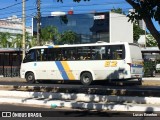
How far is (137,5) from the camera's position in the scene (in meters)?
9.22

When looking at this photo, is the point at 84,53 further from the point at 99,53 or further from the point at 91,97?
the point at 91,97

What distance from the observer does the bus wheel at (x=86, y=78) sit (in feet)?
91.0

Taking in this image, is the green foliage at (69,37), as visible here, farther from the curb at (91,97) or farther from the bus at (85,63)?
the curb at (91,97)

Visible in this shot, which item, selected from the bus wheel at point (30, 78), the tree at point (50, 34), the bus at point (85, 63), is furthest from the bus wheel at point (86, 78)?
the tree at point (50, 34)

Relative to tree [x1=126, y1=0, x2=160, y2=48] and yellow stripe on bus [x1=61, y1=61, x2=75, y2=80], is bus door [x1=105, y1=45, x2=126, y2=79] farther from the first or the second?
tree [x1=126, y1=0, x2=160, y2=48]

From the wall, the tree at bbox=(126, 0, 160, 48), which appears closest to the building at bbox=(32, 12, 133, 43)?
the wall

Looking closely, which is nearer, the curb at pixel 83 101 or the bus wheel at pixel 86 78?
the curb at pixel 83 101

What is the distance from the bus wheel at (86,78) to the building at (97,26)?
27921 millimetres

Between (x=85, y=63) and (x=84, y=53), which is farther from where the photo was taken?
(x=84, y=53)

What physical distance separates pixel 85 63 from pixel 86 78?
1038 millimetres

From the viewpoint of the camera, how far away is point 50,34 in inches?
2286

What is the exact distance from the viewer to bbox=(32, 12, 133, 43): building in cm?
5612

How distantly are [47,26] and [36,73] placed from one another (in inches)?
1256

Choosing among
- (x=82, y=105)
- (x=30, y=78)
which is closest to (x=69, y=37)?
(x=30, y=78)
